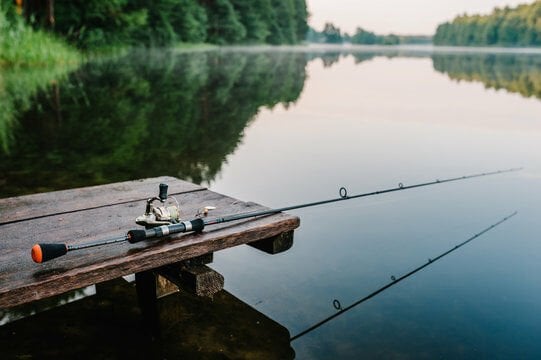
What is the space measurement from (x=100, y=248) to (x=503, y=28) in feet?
532

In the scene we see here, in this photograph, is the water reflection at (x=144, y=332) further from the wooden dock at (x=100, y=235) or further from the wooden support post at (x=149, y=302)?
the wooden dock at (x=100, y=235)

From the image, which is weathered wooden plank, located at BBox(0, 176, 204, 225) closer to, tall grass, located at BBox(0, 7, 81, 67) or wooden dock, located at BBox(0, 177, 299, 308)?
wooden dock, located at BBox(0, 177, 299, 308)

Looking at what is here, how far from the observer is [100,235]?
2.88 meters

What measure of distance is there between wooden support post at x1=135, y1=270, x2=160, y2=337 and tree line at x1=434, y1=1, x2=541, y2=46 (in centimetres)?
14974

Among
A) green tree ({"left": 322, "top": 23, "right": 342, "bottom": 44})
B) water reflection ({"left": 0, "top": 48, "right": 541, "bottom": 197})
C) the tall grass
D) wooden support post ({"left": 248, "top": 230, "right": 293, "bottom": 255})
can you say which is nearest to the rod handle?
wooden support post ({"left": 248, "top": 230, "right": 293, "bottom": 255})

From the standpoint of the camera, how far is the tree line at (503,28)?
444ft

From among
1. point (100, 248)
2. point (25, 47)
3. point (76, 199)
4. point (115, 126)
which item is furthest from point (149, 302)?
point (25, 47)

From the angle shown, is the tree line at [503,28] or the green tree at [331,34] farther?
the green tree at [331,34]

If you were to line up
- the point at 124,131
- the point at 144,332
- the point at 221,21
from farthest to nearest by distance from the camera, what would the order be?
the point at 221,21 < the point at 124,131 < the point at 144,332

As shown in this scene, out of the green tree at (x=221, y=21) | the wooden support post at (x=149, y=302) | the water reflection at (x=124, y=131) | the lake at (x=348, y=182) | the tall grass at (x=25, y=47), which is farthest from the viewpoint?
the green tree at (x=221, y=21)

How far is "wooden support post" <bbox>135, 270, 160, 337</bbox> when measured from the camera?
3.22m

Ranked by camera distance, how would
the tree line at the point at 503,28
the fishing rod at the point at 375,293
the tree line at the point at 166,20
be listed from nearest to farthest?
1. the fishing rod at the point at 375,293
2. the tree line at the point at 166,20
3. the tree line at the point at 503,28

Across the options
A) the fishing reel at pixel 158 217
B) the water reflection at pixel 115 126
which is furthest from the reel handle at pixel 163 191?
the water reflection at pixel 115 126

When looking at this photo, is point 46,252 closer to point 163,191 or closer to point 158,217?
point 158,217
